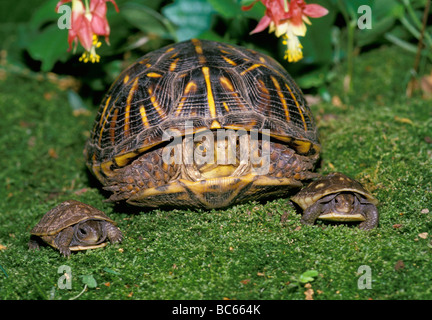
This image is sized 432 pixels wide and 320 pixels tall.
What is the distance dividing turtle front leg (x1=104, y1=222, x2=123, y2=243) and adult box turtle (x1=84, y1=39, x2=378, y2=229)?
0.21 meters

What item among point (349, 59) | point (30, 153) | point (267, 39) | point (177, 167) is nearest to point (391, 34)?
point (349, 59)

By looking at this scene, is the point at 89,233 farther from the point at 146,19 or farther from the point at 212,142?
the point at 146,19

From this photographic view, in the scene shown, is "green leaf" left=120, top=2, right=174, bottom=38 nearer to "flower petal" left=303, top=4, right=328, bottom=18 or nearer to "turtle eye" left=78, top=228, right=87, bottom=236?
"flower petal" left=303, top=4, right=328, bottom=18

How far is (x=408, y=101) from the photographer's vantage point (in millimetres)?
4797

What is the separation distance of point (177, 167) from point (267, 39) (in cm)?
223

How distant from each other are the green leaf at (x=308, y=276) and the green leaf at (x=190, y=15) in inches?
119

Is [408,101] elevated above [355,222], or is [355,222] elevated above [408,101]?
[408,101]

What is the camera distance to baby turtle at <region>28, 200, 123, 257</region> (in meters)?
3.02

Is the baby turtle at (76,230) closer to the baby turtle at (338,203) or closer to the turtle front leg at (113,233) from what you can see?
the turtle front leg at (113,233)

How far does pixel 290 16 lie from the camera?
9.53 ft

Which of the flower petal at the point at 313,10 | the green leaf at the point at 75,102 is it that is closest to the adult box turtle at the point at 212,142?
the flower petal at the point at 313,10

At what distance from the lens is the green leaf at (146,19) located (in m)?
4.84
